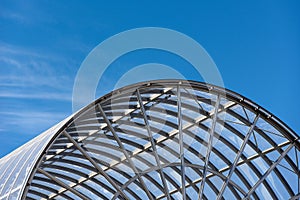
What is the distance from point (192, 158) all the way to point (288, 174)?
5116 millimetres

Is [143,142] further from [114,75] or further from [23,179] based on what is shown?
[23,179]

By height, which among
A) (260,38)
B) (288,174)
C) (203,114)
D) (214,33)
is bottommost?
(288,174)

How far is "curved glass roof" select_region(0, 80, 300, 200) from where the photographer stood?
26672 mm

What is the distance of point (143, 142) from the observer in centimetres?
3119

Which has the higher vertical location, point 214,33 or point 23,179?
point 214,33

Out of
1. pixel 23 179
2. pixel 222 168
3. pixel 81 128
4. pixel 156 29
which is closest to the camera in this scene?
pixel 23 179

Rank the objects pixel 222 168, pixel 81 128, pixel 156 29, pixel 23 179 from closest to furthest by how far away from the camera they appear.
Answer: pixel 23 179 → pixel 81 128 → pixel 156 29 → pixel 222 168

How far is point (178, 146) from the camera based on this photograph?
31.1 metres

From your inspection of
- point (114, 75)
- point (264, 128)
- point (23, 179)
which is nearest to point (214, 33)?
point (264, 128)

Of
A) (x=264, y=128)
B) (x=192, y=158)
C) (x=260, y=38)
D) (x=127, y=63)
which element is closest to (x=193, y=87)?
(x=127, y=63)

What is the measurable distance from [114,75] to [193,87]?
3.66 m

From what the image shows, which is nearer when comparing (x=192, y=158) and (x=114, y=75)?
(x=114, y=75)

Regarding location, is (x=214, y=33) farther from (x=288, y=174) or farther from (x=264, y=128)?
(x=288, y=174)

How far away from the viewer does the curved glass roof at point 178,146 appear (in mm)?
26672
